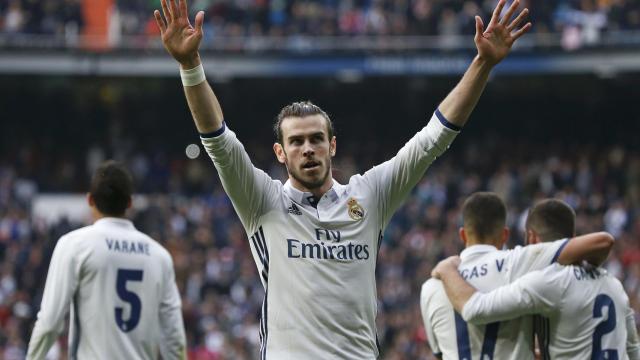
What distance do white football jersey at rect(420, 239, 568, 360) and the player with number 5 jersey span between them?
→ 1604 millimetres

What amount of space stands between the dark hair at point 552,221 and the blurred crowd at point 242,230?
11.0 m

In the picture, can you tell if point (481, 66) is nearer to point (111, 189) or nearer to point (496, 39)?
point (496, 39)

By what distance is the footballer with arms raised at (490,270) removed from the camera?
566 centimetres

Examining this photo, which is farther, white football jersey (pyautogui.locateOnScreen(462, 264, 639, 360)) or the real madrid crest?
white football jersey (pyautogui.locateOnScreen(462, 264, 639, 360))

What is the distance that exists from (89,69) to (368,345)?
2464 cm

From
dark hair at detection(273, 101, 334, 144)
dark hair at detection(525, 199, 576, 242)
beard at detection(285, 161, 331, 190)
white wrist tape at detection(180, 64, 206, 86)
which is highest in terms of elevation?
white wrist tape at detection(180, 64, 206, 86)

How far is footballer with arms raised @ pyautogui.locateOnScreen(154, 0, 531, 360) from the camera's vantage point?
15.6 ft

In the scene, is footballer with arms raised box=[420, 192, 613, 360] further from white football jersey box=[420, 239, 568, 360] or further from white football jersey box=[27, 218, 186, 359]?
white football jersey box=[27, 218, 186, 359]

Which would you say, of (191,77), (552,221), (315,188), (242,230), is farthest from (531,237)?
(242,230)

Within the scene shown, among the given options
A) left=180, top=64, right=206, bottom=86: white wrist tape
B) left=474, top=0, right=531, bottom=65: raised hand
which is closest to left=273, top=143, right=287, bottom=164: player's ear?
left=180, top=64, right=206, bottom=86: white wrist tape

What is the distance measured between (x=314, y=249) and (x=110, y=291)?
74.2 inches

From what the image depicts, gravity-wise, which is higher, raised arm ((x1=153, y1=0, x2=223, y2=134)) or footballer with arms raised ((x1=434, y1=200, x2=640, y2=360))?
raised arm ((x1=153, y1=0, x2=223, y2=134))

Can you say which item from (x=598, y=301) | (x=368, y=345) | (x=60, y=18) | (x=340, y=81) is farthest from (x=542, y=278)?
(x=340, y=81)

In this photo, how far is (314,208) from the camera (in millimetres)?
5008
